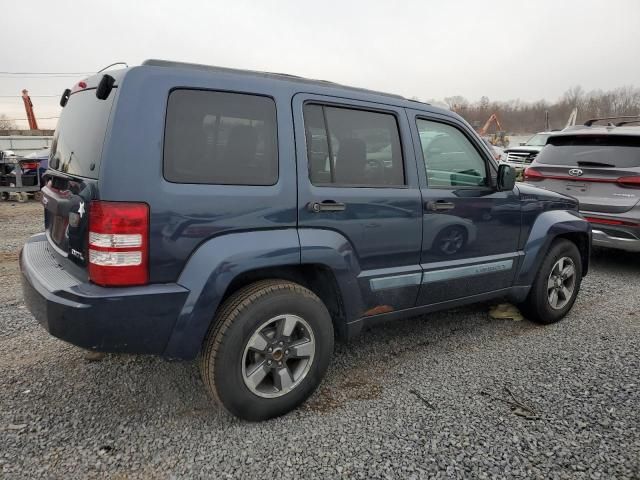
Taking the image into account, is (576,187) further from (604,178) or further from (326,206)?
(326,206)

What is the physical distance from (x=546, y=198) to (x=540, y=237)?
362 millimetres

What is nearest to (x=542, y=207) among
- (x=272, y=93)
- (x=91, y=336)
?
(x=272, y=93)

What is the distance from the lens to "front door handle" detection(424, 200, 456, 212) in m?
3.01

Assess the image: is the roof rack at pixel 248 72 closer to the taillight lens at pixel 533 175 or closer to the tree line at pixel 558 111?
the taillight lens at pixel 533 175

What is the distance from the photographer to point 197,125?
229cm

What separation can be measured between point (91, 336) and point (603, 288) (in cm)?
523

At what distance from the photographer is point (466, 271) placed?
3.31 m

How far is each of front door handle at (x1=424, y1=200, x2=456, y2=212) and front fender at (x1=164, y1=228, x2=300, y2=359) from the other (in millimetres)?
1187

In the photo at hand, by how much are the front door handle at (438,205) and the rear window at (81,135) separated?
6.45ft

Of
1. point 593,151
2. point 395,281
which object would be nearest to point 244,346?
point 395,281

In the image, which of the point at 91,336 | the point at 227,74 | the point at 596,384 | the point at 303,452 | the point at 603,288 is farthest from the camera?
the point at 603,288

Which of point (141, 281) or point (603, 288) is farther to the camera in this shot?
point (603, 288)

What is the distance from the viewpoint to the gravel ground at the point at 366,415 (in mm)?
2193

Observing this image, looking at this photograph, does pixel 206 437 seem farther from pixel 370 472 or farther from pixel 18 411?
pixel 18 411
